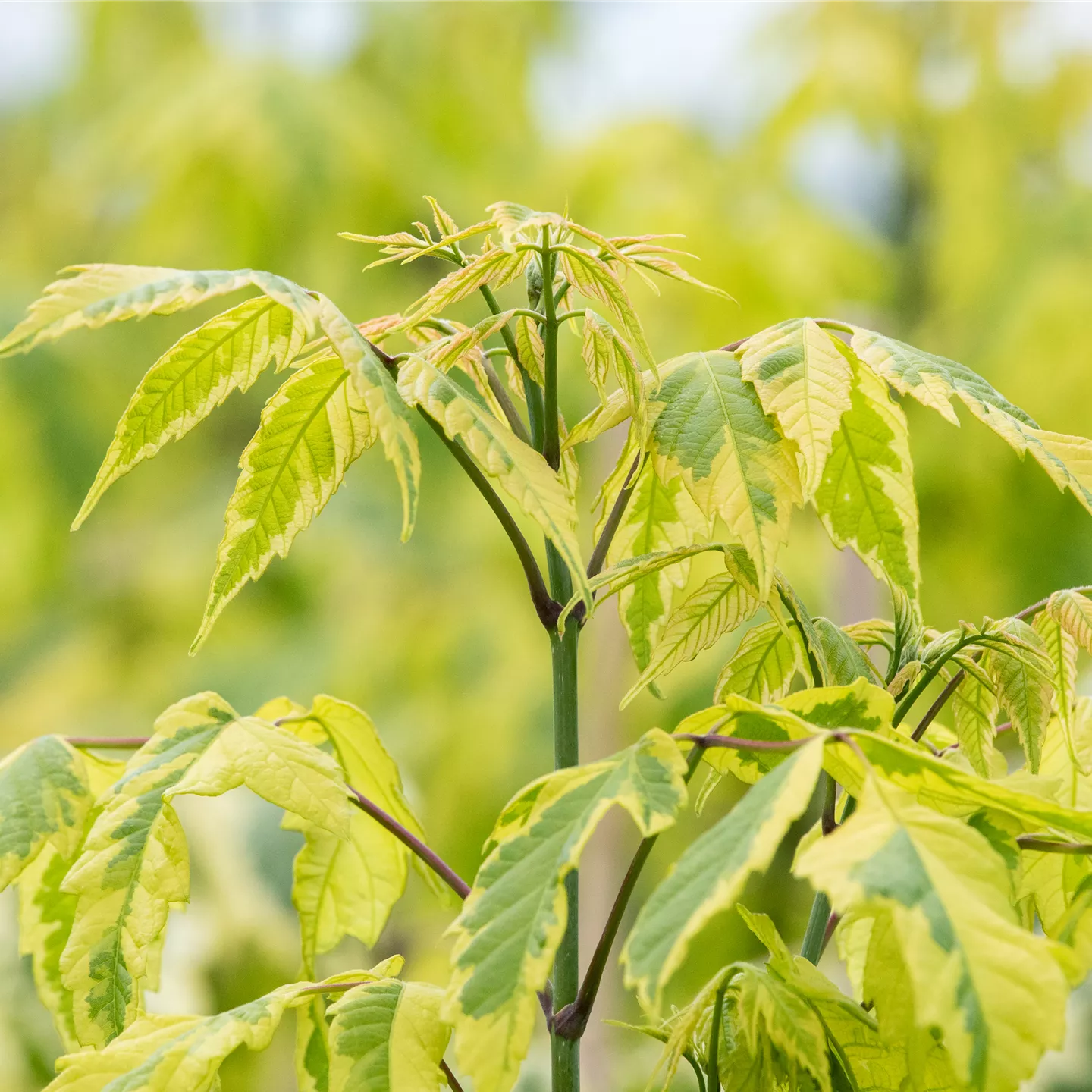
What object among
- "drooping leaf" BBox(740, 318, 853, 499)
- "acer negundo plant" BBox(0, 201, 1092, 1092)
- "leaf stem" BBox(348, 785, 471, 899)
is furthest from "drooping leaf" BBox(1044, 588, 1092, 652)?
"leaf stem" BBox(348, 785, 471, 899)

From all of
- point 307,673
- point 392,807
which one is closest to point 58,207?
point 307,673

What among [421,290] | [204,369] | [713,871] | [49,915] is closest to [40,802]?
[49,915]

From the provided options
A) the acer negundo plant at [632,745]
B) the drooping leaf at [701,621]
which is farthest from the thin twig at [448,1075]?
the drooping leaf at [701,621]

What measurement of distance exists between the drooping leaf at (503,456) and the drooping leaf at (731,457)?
0.13ft

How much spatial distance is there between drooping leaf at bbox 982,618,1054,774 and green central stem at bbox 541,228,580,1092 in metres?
0.15

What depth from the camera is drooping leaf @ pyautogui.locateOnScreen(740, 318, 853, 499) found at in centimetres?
34

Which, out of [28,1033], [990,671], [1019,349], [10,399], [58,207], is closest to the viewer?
[990,671]

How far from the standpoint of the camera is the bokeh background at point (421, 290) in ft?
6.10

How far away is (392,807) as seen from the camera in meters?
0.51

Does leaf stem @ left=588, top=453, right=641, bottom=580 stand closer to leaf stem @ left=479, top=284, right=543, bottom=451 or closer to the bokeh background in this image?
leaf stem @ left=479, top=284, right=543, bottom=451

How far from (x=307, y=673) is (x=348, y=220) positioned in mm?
906

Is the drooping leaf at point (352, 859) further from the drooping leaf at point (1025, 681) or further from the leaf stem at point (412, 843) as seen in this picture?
the drooping leaf at point (1025, 681)

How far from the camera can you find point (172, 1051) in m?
0.36

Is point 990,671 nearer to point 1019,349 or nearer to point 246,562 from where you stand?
point 246,562
